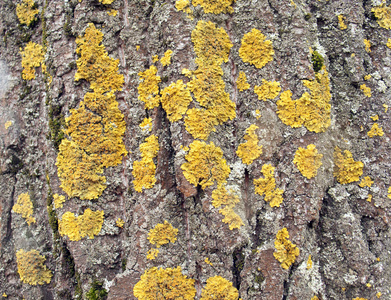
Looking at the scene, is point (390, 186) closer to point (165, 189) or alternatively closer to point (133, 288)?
point (165, 189)

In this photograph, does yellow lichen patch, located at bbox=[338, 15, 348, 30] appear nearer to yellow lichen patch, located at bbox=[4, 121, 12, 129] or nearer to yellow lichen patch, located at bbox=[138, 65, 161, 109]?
yellow lichen patch, located at bbox=[138, 65, 161, 109]

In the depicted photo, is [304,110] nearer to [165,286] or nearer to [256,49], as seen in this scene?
[256,49]

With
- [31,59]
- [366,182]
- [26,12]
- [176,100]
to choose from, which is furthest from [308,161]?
[26,12]

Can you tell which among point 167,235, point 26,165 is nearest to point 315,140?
point 167,235

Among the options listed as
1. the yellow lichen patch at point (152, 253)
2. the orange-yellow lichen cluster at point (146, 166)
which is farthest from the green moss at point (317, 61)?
the yellow lichen patch at point (152, 253)

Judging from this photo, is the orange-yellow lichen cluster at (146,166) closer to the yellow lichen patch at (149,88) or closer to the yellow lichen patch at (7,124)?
the yellow lichen patch at (149,88)

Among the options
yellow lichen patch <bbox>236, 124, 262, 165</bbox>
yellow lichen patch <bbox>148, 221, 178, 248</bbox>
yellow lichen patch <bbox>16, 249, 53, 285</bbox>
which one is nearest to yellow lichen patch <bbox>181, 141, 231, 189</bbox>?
yellow lichen patch <bbox>236, 124, 262, 165</bbox>
